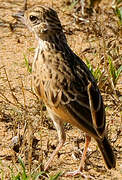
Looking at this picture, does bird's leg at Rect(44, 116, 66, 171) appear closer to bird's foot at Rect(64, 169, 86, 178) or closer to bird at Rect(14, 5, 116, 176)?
bird at Rect(14, 5, 116, 176)

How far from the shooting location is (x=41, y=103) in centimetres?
574

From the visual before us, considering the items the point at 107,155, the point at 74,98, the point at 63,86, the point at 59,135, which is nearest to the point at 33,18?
the point at 63,86

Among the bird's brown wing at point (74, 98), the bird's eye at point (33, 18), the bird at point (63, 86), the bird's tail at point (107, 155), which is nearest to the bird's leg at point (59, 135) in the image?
the bird at point (63, 86)

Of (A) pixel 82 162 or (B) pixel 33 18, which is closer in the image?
(B) pixel 33 18

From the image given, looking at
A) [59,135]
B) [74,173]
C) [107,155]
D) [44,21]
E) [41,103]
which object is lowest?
[74,173]

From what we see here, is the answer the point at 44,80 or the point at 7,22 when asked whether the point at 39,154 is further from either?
the point at 7,22

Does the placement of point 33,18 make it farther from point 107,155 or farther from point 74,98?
point 107,155

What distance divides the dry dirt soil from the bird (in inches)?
10.3

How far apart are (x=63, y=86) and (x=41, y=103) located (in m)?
0.87

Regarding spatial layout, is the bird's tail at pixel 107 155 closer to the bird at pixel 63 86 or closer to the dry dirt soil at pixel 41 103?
the bird at pixel 63 86

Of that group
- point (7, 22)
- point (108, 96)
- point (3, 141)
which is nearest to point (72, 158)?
point (3, 141)

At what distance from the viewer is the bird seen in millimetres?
4812

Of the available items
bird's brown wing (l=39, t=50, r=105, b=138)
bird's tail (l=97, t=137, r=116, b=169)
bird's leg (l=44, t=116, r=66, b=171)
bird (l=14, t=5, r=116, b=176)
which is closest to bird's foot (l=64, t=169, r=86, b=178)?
bird (l=14, t=5, r=116, b=176)

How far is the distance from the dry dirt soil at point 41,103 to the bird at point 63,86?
0.85ft
